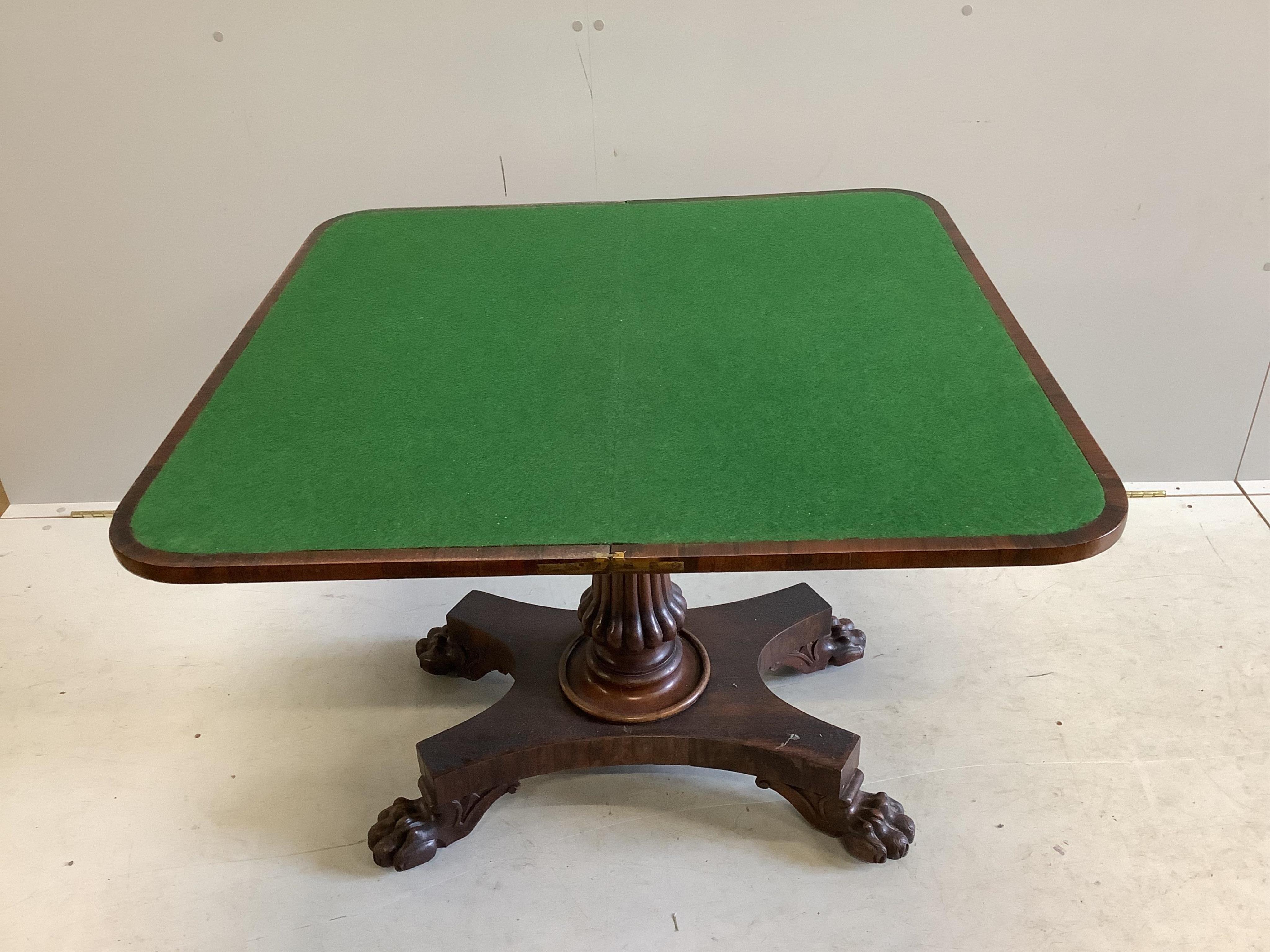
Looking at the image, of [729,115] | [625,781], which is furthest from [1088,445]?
[729,115]

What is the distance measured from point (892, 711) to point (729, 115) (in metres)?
1.22

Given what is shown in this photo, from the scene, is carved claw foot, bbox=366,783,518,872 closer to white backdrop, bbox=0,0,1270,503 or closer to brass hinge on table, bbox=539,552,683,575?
brass hinge on table, bbox=539,552,683,575

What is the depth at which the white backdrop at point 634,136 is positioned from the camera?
2.00 metres

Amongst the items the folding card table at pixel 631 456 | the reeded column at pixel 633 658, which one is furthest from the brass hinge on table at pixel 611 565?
the reeded column at pixel 633 658

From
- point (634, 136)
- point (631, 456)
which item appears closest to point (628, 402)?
point (631, 456)

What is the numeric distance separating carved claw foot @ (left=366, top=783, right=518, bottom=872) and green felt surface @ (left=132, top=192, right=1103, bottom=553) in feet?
2.21

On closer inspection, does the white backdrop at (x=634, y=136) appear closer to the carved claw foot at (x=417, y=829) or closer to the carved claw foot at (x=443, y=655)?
the carved claw foot at (x=443, y=655)

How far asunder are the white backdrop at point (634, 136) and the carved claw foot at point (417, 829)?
4.10 ft

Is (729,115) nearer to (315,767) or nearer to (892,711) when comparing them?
(892,711)

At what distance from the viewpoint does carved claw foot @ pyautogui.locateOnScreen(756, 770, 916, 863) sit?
5.03 ft

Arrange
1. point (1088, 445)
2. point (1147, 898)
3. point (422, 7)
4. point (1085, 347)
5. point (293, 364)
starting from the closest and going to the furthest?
1. point (1088, 445)
2. point (293, 364)
3. point (1147, 898)
4. point (422, 7)
5. point (1085, 347)

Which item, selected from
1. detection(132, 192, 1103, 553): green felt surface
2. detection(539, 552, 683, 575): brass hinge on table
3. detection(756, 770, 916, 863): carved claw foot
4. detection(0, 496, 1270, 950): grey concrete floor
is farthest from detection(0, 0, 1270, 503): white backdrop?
detection(539, 552, 683, 575): brass hinge on table

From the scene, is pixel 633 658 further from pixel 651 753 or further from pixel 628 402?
pixel 628 402

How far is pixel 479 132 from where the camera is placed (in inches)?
83.0
